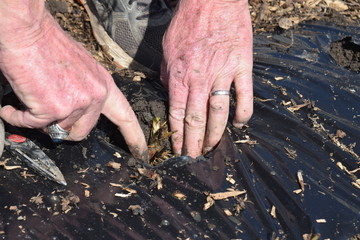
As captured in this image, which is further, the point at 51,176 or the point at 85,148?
the point at 85,148

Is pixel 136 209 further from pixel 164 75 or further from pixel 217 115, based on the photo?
pixel 164 75

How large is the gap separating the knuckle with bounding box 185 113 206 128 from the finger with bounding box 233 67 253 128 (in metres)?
0.15

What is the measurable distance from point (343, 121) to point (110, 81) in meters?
1.11

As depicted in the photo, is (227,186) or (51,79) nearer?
(51,79)

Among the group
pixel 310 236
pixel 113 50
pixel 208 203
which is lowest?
pixel 310 236

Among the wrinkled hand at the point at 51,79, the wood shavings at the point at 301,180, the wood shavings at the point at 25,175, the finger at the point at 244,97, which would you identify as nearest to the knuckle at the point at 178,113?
the finger at the point at 244,97

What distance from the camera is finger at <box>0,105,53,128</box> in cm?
163

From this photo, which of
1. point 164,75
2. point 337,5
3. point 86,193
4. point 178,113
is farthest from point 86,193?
point 337,5

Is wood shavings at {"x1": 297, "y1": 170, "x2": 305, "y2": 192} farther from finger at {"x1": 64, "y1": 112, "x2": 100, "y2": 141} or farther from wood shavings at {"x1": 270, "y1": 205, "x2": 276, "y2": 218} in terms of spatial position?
finger at {"x1": 64, "y1": 112, "x2": 100, "y2": 141}

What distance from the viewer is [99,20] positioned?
2.70 metres

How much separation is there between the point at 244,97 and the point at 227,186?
1.42 feet

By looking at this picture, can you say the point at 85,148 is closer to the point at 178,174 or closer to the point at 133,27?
the point at 178,174

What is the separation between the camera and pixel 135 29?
2.57 meters

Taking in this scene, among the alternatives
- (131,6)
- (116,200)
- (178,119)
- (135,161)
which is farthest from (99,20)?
(116,200)
